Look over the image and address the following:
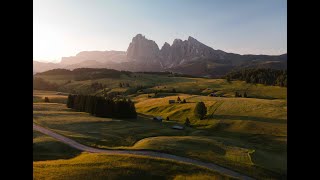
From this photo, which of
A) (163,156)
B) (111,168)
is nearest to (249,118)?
(163,156)

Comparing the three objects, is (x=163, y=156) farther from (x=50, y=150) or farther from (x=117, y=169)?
(x=50, y=150)

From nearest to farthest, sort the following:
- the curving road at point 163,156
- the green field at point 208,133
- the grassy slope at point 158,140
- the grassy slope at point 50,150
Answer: the curving road at point 163,156 → the grassy slope at point 50,150 → the grassy slope at point 158,140 → the green field at point 208,133

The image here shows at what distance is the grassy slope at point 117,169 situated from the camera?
49.9 metres

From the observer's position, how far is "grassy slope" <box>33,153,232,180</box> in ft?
164

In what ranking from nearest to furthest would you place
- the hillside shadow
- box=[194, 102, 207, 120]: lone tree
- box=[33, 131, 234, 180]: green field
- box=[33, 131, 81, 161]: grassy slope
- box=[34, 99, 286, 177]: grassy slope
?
box=[33, 131, 234, 180]: green field, box=[33, 131, 81, 161]: grassy slope, box=[34, 99, 286, 177]: grassy slope, the hillside shadow, box=[194, 102, 207, 120]: lone tree

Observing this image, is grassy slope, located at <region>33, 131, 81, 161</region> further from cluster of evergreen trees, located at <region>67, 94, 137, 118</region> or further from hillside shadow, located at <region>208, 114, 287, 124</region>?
hillside shadow, located at <region>208, 114, 287, 124</region>

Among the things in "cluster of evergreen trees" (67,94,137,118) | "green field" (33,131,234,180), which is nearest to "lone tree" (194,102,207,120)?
"cluster of evergreen trees" (67,94,137,118)

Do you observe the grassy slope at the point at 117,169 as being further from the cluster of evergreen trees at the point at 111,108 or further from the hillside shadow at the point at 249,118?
the hillside shadow at the point at 249,118

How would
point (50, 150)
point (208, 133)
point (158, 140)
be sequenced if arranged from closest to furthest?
1. point (50, 150)
2. point (158, 140)
3. point (208, 133)

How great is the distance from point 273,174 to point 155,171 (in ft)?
75.5

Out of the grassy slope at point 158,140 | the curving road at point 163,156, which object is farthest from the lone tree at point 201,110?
the curving road at point 163,156

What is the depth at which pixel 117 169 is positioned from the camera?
5306 cm
